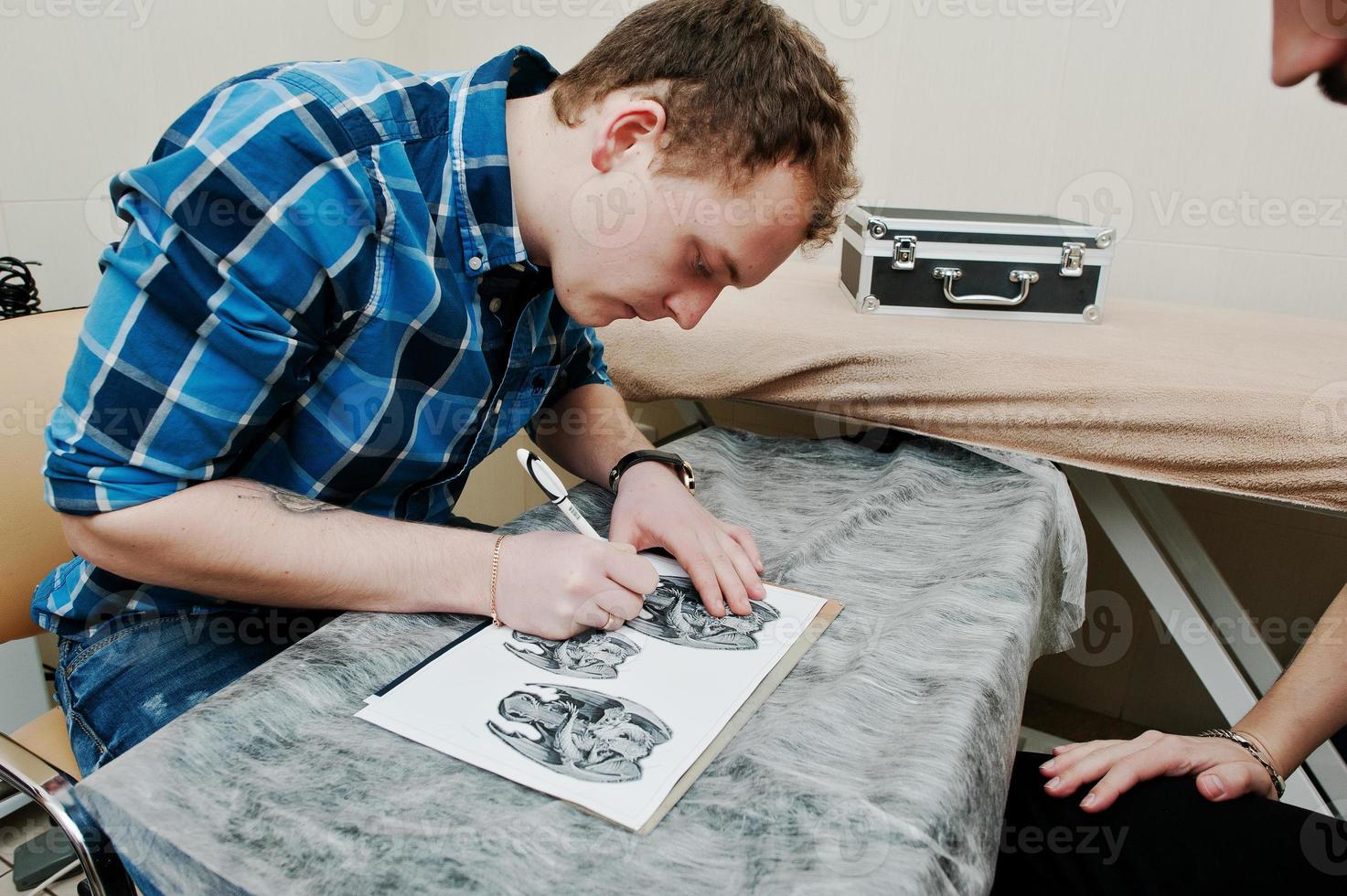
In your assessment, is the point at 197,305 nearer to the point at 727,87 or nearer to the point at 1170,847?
the point at 727,87

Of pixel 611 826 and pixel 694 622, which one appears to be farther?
pixel 694 622

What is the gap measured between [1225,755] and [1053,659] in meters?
1.10

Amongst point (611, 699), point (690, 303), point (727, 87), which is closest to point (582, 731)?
point (611, 699)

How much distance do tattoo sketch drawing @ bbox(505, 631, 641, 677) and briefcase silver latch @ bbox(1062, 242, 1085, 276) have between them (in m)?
0.90

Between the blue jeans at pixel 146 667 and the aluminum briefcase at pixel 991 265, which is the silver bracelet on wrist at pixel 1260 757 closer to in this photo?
the aluminum briefcase at pixel 991 265

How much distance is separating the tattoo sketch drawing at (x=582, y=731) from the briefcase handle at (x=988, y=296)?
878 mm

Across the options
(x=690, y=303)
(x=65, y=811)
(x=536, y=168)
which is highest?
(x=536, y=168)

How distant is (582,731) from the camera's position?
0.57 meters

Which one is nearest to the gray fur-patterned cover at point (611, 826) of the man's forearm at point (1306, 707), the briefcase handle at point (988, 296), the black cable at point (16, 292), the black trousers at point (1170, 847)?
the black trousers at point (1170, 847)

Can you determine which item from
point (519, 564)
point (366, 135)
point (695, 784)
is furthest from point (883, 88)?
point (695, 784)

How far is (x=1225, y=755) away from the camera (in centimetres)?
79

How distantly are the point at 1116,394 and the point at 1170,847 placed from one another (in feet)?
1.58

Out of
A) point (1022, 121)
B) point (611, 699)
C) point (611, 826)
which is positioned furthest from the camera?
point (1022, 121)

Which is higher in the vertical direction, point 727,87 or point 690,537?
point 727,87
